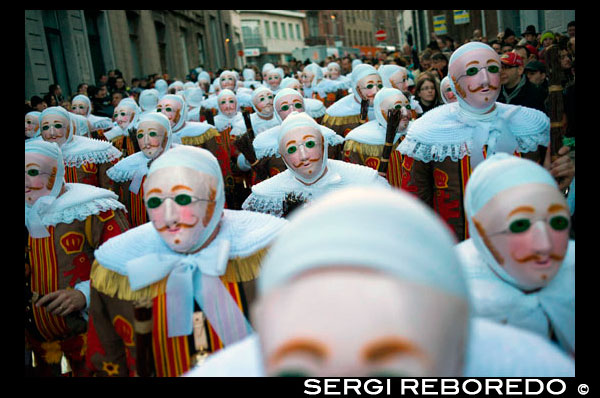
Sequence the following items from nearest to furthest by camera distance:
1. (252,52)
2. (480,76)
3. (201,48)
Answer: (480,76)
(201,48)
(252,52)

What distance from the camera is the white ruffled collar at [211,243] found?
313cm

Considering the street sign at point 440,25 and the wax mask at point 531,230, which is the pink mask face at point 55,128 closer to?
the wax mask at point 531,230

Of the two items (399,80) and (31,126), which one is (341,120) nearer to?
(399,80)

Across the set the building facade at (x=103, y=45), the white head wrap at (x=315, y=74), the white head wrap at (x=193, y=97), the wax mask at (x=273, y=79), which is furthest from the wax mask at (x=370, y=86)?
the building facade at (x=103, y=45)

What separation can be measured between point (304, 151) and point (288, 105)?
351cm

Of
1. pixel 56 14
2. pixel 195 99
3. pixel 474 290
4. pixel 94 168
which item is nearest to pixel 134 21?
pixel 56 14

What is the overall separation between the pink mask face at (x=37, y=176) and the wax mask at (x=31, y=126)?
425 centimetres

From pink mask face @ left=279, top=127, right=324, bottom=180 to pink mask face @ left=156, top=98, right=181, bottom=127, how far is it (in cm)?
418

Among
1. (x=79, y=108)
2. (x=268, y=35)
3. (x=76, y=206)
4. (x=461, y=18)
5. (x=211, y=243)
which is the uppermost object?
(x=268, y=35)

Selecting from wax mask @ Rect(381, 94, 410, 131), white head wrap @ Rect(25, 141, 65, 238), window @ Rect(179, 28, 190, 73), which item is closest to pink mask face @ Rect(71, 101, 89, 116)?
wax mask @ Rect(381, 94, 410, 131)

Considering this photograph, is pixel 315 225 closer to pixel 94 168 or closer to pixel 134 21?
pixel 94 168

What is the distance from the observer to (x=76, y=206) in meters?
4.17

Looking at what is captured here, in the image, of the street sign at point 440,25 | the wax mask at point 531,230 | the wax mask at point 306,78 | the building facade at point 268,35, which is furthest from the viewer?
the building facade at point 268,35

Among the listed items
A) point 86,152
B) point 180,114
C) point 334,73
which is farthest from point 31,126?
point 334,73
